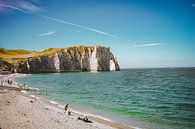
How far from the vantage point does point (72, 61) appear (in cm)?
17750

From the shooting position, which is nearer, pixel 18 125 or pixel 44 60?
pixel 18 125

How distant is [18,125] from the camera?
13273 mm

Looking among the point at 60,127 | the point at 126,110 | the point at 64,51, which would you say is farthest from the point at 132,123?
the point at 64,51

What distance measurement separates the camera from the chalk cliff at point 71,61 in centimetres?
15438

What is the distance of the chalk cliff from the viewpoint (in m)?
154

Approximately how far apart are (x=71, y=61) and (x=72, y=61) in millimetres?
1103

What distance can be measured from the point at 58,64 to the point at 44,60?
1216cm

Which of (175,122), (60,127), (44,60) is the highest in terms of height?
(44,60)

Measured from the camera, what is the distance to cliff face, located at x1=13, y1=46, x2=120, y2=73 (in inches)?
6093

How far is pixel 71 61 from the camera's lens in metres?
177

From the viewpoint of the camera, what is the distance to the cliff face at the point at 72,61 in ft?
508

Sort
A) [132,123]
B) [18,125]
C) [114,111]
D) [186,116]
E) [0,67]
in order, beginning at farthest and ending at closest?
[0,67] → [114,111] → [186,116] → [132,123] → [18,125]

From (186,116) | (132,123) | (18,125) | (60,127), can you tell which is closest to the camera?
(18,125)

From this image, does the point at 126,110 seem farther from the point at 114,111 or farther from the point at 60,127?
the point at 60,127
